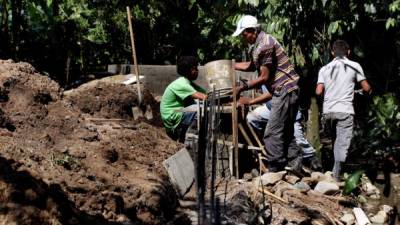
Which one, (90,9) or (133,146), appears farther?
(90,9)

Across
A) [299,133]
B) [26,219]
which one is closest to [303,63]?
[299,133]

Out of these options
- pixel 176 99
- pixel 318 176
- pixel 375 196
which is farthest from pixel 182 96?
pixel 375 196

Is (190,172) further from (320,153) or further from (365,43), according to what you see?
(365,43)

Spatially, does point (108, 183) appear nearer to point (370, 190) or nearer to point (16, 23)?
point (370, 190)

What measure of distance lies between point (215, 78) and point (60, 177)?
2695 mm

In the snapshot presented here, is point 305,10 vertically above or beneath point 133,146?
above

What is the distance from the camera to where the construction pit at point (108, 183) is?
14.7 feet

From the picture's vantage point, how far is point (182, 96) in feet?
23.5

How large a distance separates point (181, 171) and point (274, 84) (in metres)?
1.32

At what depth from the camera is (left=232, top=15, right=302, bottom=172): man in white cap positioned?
6480 mm

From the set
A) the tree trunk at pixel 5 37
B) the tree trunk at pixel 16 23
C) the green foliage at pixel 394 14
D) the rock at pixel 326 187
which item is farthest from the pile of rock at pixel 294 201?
the tree trunk at pixel 16 23

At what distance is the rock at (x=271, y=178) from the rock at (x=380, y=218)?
3.16ft

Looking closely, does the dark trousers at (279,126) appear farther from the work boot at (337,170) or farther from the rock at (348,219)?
the rock at (348,219)

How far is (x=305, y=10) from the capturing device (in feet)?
23.1
